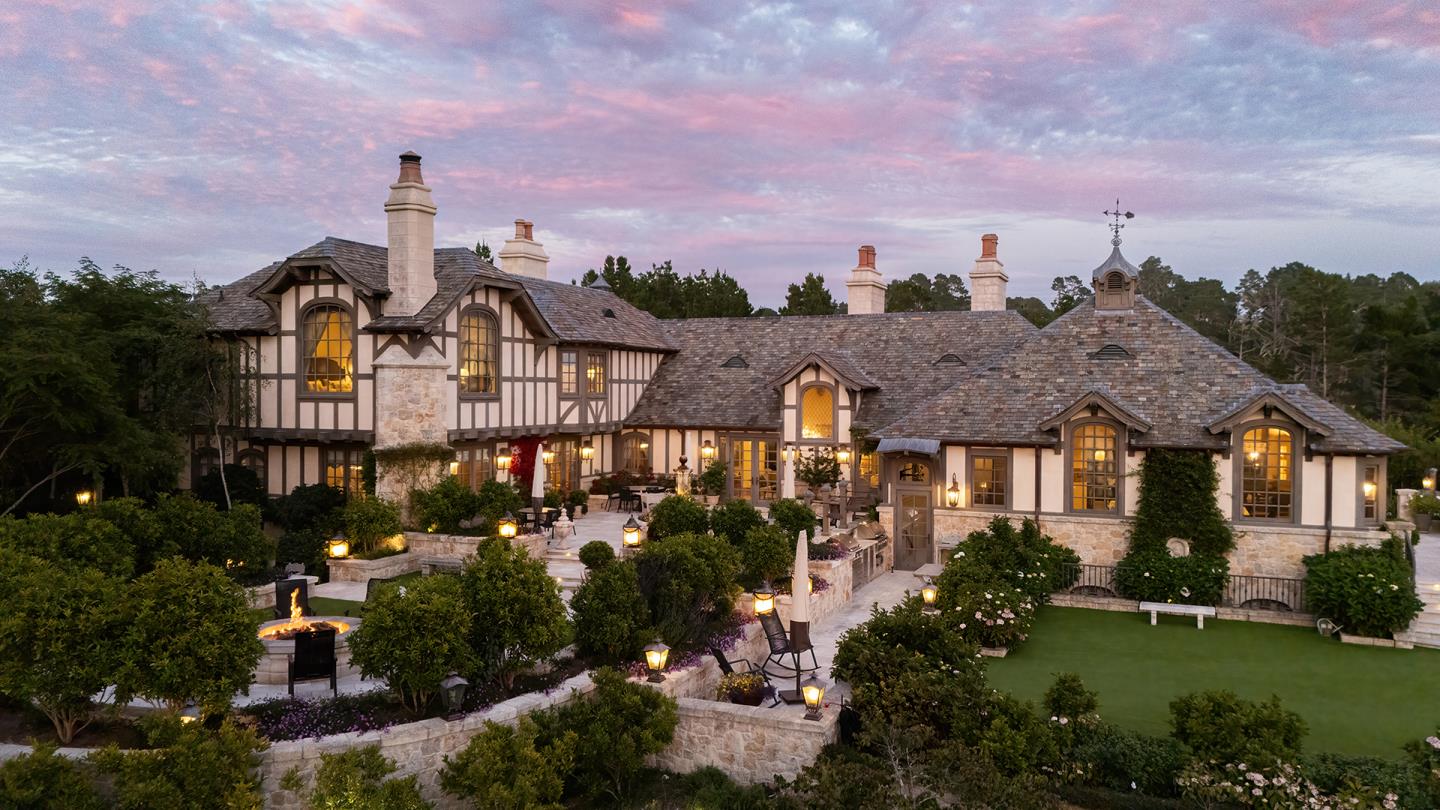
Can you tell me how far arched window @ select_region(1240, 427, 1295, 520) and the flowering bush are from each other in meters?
7.14

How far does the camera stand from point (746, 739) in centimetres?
1255

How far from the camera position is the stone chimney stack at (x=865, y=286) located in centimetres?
3522

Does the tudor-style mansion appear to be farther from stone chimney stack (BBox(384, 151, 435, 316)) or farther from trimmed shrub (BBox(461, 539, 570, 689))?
trimmed shrub (BBox(461, 539, 570, 689))

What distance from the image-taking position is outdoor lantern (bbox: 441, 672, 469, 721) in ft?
38.2

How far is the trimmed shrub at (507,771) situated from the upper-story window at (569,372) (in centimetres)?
1738

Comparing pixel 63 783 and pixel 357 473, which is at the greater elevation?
pixel 357 473

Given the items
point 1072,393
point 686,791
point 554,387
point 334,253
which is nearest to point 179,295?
point 334,253

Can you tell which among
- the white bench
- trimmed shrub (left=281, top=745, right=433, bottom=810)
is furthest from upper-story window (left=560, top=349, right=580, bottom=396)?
trimmed shrub (left=281, top=745, right=433, bottom=810)

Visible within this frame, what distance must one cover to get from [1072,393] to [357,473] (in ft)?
60.6

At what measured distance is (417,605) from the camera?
11.8 meters

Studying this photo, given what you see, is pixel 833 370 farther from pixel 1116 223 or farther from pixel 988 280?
pixel 988 280

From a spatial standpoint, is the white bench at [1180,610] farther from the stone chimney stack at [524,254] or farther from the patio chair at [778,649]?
the stone chimney stack at [524,254]

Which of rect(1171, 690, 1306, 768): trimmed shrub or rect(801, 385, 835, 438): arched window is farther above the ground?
rect(801, 385, 835, 438): arched window

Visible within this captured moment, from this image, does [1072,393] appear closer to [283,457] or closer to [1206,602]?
[1206,602]
